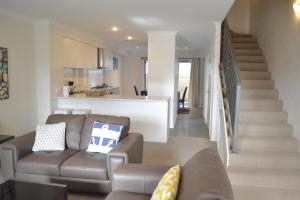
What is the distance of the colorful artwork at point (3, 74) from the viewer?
4070 millimetres

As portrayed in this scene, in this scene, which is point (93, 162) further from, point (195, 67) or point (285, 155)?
point (195, 67)

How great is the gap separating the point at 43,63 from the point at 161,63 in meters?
2.68

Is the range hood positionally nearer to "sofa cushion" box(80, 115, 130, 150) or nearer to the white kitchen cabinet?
the white kitchen cabinet

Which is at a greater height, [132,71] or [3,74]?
[132,71]

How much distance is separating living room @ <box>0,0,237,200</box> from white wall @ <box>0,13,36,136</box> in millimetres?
18

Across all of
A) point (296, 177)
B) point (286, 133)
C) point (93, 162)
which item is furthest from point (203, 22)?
point (93, 162)

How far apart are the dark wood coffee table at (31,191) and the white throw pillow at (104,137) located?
0.86 meters

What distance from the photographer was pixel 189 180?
1585 millimetres

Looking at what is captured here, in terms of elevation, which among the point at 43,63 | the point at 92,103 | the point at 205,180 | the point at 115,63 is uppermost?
the point at 115,63

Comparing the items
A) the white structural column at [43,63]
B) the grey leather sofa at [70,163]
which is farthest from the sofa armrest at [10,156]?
the white structural column at [43,63]

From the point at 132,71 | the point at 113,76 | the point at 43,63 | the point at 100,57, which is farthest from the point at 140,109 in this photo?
→ the point at 132,71

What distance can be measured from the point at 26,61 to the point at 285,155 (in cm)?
478

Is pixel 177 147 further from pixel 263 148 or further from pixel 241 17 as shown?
pixel 241 17

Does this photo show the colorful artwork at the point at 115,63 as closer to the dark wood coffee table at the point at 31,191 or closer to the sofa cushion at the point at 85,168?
the sofa cushion at the point at 85,168
